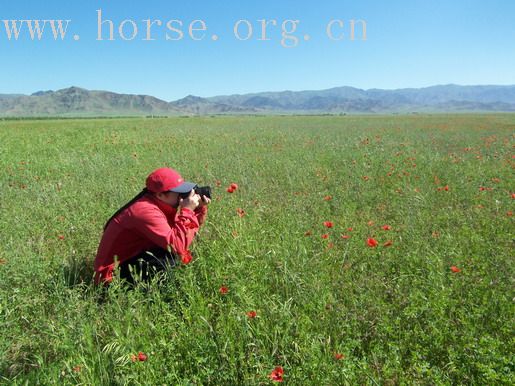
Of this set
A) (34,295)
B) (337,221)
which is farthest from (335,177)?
(34,295)

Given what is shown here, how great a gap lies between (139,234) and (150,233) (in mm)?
229

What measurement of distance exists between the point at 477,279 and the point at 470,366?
3.34 ft

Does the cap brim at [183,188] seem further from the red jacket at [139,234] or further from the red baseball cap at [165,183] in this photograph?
the red jacket at [139,234]

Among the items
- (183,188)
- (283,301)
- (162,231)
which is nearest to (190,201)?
(183,188)

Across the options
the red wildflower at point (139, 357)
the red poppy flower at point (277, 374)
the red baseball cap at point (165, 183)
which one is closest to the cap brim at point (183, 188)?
the red baseball cap at point (165, 183)

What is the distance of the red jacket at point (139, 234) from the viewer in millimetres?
3006

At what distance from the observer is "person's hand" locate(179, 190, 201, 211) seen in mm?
3357

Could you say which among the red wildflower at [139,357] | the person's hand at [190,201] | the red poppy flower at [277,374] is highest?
the person's hand at [190,201]

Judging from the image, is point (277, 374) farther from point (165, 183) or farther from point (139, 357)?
point (165, 183)

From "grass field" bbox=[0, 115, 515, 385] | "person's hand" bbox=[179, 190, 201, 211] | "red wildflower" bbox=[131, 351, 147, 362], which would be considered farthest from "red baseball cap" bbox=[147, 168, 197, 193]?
"red wildflower" bbox=[131, 351, 147, 362]

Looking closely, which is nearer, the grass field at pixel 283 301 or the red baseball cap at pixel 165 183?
the grass field at pixel 283 301

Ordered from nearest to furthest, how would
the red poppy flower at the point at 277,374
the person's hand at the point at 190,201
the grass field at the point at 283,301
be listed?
the red poppy flower at the point at 277,374
the grass field at the point at 283,301
the person's hand at the point at 190,201

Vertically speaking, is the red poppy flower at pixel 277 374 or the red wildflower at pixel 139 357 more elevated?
the red wildflower at pixel 139 357

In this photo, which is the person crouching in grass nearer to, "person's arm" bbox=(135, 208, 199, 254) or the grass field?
"person's arm" bbox=(135, 208, 199, 254)
